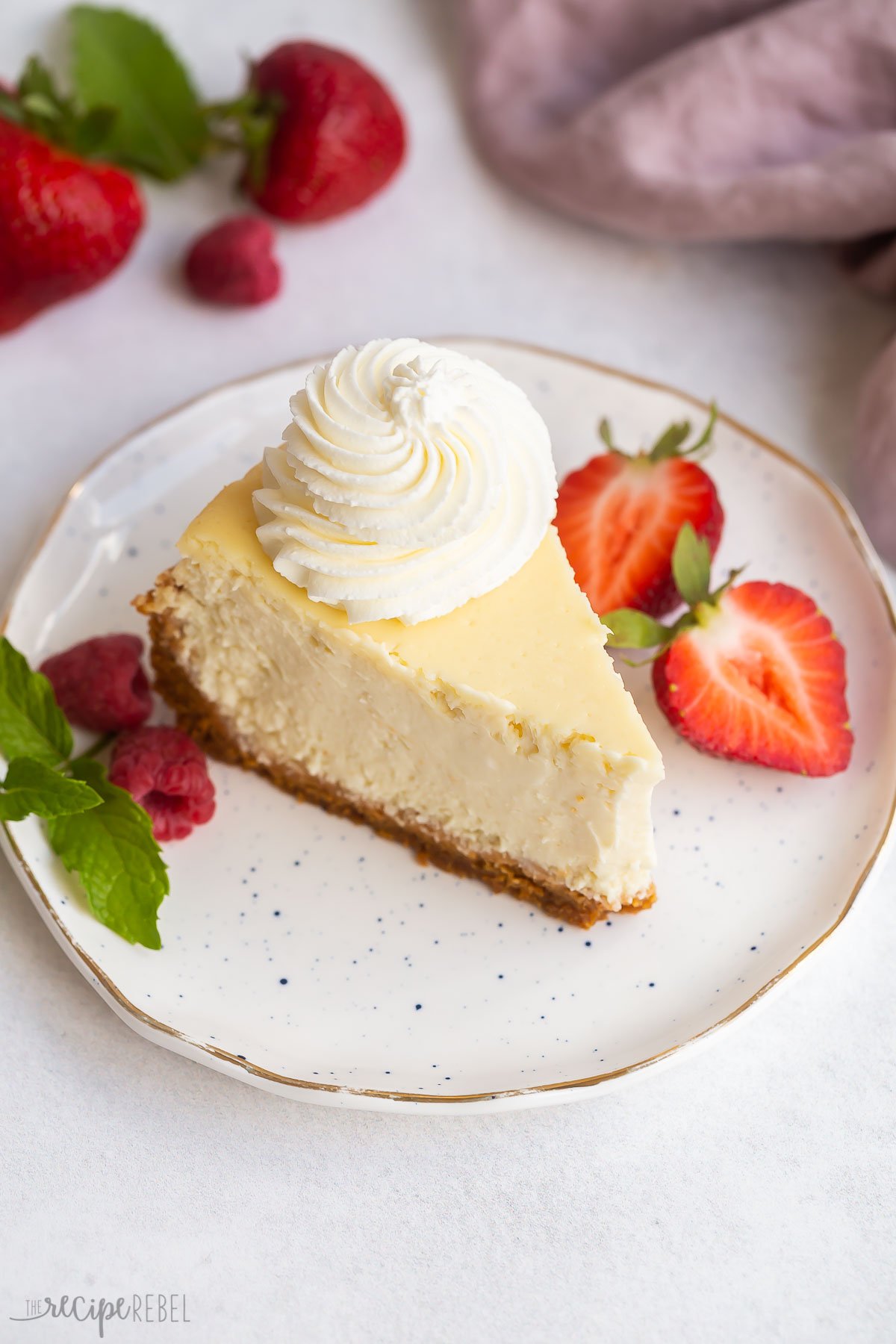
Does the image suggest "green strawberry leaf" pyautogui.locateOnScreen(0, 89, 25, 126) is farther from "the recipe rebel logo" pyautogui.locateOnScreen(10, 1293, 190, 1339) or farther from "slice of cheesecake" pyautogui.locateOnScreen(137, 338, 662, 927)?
"the recipe rebel logo" pyautogui.locateOnScreen(10, 1293, 190, 1339)

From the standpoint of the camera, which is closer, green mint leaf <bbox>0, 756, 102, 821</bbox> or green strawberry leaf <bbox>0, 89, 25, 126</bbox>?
green mint leaf <bbox>0, 756, 102, 821</bbox>

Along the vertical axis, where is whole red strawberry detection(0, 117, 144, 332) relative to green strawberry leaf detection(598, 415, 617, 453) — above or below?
above

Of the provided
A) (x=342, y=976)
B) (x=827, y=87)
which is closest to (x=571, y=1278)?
(x=342, y=976)

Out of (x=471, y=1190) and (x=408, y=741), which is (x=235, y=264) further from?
(x=471, y=1190)

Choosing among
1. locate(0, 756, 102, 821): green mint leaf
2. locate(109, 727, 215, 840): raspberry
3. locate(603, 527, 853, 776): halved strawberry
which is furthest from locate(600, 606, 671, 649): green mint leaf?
locate(0, 756, 102, 821): green mint leaf

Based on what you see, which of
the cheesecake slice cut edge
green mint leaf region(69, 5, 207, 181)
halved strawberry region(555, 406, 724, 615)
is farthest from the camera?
green mint leaf region(69, 5, 207, 181)

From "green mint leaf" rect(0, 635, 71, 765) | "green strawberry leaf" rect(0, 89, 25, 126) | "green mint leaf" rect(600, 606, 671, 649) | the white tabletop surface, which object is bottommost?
the white tabletop surface

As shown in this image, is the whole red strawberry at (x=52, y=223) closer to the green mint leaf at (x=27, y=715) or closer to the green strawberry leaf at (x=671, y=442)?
the green mint leaf at (x=27, y=715)

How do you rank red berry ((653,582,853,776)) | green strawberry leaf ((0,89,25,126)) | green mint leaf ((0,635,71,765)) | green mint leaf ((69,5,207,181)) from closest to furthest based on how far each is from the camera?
green mint leaf ((0,635,71,765)) < red berry ((653,582,853,776)) < green strawberry leaf ((0,89,25,126)) < green mint leaf ((69,5,207,181))
